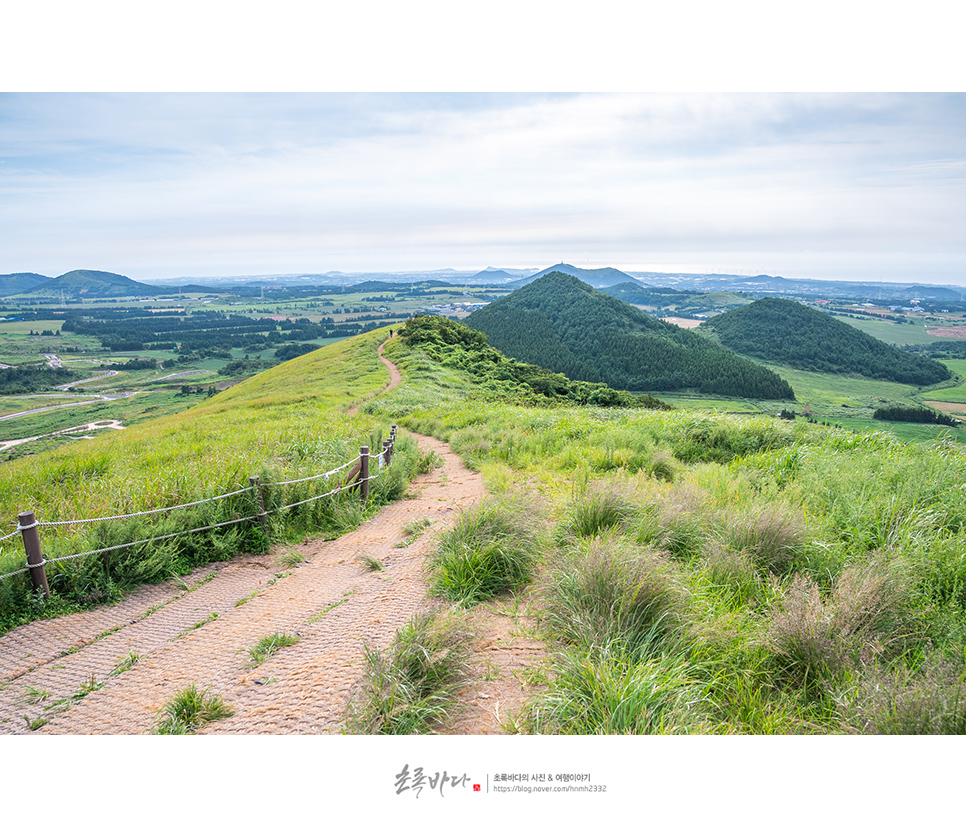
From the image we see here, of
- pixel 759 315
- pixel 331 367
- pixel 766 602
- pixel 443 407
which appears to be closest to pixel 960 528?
pixel 766 602

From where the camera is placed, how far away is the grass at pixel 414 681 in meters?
2.63

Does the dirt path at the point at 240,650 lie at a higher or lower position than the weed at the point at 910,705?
lower

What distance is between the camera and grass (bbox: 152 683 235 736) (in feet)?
9.62

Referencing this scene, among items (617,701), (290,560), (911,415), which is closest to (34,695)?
(290,560)

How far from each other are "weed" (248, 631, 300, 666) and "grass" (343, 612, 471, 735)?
115 centimetres

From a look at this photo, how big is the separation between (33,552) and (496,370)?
3455 centimetres

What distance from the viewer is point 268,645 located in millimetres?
3822

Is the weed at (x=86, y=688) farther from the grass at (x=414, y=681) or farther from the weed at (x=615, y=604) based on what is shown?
the weed at (x=615, y=604)

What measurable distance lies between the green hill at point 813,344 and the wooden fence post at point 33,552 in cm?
14026

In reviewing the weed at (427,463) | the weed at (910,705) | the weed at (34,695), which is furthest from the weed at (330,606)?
the weed at (427,463)

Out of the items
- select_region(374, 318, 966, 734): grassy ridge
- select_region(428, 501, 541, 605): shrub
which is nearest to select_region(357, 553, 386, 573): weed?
select_region(428, 501, 541, 605): shrub

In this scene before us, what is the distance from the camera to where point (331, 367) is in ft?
131

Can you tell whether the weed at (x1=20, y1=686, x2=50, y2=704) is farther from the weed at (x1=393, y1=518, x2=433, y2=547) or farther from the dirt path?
the weed at (x1=393, y1=518, x2=433, y2=547)
